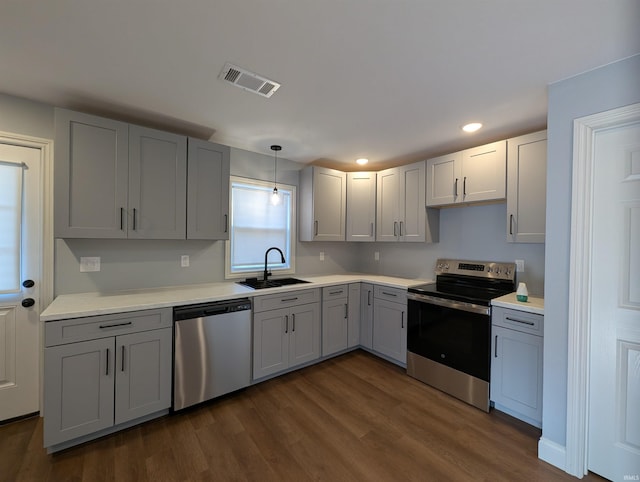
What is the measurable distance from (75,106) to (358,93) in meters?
2.22

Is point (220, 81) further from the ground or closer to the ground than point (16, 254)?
further from the ground

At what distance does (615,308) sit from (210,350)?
9.15ft

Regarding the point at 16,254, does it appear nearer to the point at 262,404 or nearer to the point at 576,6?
the point at 262,404

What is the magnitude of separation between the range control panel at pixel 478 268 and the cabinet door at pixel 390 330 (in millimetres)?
731

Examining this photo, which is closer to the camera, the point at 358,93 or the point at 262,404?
the point at 358,93

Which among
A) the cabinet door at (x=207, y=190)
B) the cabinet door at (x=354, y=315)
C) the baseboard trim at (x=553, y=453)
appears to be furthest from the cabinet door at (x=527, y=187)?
the cabinet door at (x=207, y=190)

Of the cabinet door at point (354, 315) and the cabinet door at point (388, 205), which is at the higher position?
the cabinet door at point (388, 205)

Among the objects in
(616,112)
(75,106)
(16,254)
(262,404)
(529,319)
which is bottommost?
(262,404)

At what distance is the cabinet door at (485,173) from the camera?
2455 millimetres

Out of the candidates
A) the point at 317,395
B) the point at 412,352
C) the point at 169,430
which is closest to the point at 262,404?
the point at 317,395

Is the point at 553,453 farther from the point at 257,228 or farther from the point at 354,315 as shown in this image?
the point at 257,228

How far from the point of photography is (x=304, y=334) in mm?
2887

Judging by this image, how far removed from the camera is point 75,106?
211 cm

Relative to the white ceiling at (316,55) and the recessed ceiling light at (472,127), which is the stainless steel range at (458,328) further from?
the white ceiling at (316,55)
